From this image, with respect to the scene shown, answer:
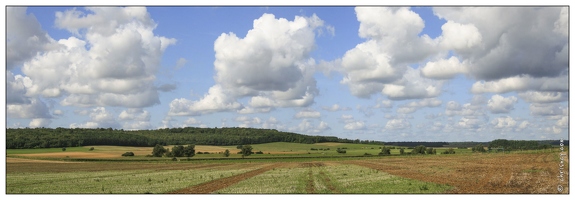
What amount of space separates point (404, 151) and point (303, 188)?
410 feet

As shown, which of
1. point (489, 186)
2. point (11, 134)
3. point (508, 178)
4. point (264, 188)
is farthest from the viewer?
point (11, 134)

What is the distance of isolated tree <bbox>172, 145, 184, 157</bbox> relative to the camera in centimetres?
14875

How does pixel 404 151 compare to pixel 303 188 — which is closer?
pixel 303 188

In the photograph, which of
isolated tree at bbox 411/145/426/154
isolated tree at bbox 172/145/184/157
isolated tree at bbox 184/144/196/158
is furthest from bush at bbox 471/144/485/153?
isolated tree at bbox 172/145/184/157

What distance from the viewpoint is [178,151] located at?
150000 millimetres

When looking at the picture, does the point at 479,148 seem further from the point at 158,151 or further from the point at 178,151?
the point at 158,151

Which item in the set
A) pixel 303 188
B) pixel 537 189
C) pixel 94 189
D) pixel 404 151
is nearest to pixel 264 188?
pixel 303 188

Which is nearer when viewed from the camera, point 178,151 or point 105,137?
point 178,151

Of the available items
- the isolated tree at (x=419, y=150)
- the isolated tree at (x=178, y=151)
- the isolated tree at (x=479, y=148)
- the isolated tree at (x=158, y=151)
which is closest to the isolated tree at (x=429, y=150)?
the isolated tree at (x=419, y=150)

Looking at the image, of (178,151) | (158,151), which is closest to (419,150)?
(178,151)

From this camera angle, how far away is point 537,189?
39344 mm

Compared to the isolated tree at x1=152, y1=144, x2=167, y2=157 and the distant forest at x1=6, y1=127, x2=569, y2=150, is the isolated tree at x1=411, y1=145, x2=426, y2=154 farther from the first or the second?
the isolated tree at x1=152, y1=144, x2=167, y2=157
